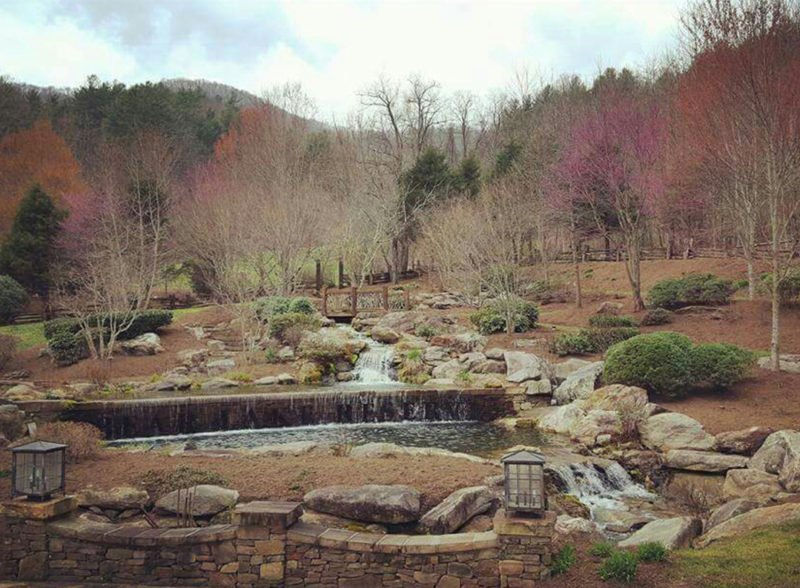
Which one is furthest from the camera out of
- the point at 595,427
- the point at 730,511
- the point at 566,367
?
the point at 566,367

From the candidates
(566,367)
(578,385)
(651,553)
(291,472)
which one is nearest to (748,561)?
(651,553)

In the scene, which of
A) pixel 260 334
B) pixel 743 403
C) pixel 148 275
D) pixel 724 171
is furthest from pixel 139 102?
pixel 743 403

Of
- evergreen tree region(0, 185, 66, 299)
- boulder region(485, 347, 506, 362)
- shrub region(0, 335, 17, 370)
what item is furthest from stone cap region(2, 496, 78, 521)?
evergreen tree region(0, 185, 66, 299)

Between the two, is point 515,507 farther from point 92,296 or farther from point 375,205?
point 375,205

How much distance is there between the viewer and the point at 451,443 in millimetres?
12422

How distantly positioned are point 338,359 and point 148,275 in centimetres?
1056

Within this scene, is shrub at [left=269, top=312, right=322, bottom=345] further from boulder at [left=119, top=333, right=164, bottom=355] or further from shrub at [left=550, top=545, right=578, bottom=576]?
shrub at [left=550, top=545, right=578, bottom=576]

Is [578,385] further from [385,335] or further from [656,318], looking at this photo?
[385,335]

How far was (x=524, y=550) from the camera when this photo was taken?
18.5 feet

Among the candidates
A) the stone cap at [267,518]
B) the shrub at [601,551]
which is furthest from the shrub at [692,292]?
the stone cap at [267,518]

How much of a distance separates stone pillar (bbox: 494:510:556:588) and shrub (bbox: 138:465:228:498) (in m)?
3.90

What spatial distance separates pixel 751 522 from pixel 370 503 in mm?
4410

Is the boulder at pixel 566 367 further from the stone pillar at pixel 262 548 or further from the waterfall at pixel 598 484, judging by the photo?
the stone pillar at pixel 262 548

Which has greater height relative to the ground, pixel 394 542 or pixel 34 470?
pixel 34 470
